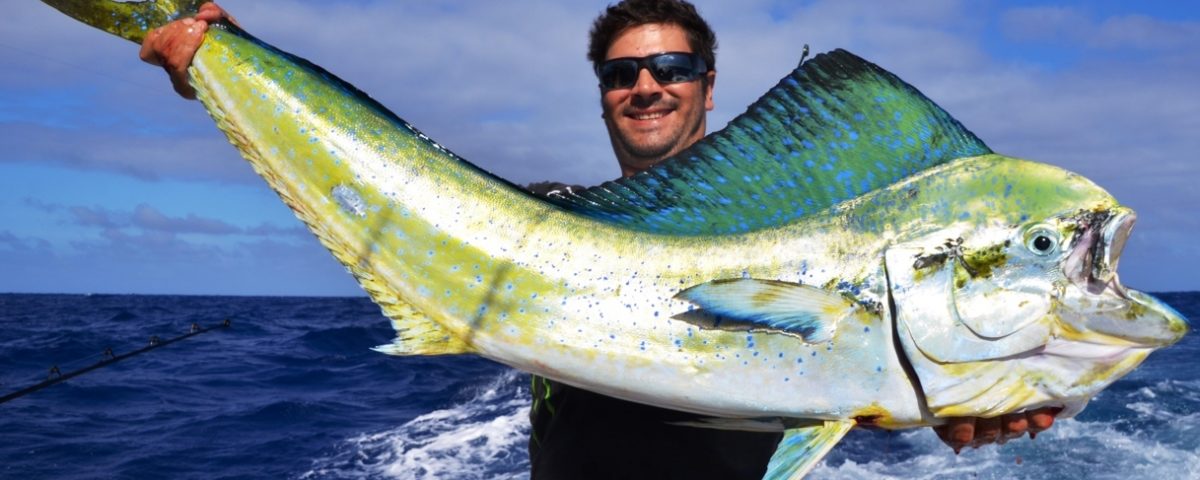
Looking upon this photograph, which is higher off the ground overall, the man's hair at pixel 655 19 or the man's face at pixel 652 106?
the man's hair at pixel 655 19

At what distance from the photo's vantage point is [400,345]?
2152 millimetres

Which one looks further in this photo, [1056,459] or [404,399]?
[404,399]

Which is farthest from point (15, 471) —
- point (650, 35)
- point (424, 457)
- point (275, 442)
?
point (650, 35)

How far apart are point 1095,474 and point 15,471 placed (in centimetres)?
1038

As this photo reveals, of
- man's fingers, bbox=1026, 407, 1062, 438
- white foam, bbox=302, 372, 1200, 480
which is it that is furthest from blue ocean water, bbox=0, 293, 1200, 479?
man's fingers, bbox=1026, 407, 1062, 438

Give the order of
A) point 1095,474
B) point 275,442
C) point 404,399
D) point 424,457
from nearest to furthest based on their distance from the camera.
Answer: point 1095,474
point 424,457
point 275,442
point 404,399

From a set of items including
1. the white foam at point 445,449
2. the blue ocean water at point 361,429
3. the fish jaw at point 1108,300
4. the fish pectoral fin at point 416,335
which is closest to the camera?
the fish jaw at point 1108,300

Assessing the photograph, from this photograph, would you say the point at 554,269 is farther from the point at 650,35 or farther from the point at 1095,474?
the point at 1095,474

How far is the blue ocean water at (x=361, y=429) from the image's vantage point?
9.36 m

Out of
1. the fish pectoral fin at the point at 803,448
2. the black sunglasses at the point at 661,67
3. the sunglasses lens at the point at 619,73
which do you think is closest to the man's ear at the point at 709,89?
the black sunglasses at the point at 661,67

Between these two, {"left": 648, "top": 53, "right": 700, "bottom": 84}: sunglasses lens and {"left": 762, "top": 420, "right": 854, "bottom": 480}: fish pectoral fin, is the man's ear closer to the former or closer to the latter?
{"left": 648, "top": 53, "right": 700, "bottom": 84}: sunglasses lens

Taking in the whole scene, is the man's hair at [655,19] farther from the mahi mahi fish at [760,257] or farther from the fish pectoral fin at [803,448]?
the fish pectoral fin at [803,448]

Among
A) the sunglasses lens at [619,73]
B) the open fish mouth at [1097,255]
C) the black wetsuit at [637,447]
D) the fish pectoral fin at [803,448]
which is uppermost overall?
the sunglasses lens at [619,73]

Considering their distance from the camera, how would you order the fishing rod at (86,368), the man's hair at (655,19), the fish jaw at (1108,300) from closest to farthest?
the fish jaw at (1108,300) < the man's hair at (655,19) < the fishing rod at (86,368)
